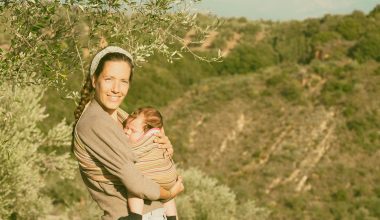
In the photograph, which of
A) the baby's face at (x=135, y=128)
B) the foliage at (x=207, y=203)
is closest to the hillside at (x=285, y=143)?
the foliage at (x=207, y=203)

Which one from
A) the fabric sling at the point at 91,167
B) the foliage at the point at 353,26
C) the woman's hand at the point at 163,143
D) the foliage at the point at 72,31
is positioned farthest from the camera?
the foliage at the point at 353,26

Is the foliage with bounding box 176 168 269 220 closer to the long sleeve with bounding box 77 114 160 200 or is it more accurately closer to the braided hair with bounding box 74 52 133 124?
the braided hair with bounding box 74 52 133 124

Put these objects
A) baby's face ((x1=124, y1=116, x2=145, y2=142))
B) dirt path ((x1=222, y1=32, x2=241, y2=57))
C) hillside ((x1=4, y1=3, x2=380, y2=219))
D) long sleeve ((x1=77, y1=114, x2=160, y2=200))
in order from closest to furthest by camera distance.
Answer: long sleeve ((x1=77, y1=114, x2=160, y2=200)), baby's face ((x1=124, y1=116, x2=145, y2=142)), hillside ((x1=4, y1=3, x2=380, y2=219)), dirt path ((x1=222, y1=32, x2=241, y2=57))

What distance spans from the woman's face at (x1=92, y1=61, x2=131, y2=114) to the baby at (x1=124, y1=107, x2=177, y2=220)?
0.40 meters

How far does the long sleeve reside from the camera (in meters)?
3.87

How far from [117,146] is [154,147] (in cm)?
59

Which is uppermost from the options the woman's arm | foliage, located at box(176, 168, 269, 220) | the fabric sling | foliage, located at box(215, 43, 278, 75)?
foliage, located at box(215, 43, 278, 75)

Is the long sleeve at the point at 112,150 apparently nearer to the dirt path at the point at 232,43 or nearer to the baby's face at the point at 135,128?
the baby's face at the point at 135,128

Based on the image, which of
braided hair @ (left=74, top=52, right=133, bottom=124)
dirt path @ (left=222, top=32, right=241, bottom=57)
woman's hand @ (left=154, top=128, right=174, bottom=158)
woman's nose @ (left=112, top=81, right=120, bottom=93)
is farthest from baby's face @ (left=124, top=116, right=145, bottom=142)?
dirt path @ (left=222, top=32, right=241, bottom=57)

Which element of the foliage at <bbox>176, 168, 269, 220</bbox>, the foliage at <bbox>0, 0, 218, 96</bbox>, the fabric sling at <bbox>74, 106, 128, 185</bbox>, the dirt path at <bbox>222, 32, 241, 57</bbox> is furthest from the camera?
the dirt path at <bbox>222, 32, 241, 57</bbox>

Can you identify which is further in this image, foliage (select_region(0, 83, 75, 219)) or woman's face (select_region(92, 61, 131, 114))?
foliage (select_region(0, 83, 75, 219))

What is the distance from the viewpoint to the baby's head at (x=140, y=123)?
4750 mm

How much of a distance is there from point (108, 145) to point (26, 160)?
1189 centimetres

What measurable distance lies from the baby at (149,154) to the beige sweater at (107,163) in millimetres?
121
